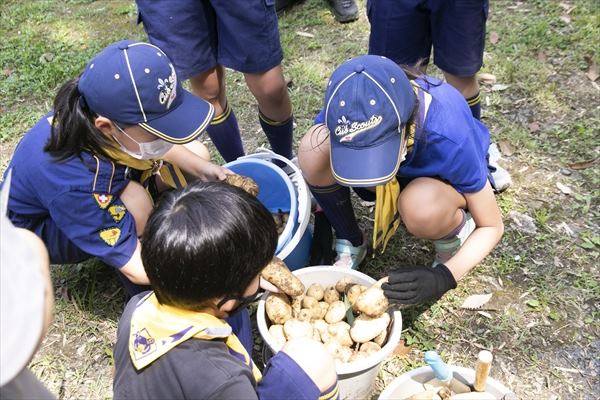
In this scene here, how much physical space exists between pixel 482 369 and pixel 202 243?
2.71 feet

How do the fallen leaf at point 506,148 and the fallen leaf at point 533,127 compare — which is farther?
the fallen leaf at point 533,127

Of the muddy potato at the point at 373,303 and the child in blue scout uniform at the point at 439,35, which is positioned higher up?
the child in blue scout uniform at the point at 439,35

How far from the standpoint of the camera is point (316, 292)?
1939mm

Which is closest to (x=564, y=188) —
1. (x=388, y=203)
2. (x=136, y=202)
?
(x=388, y=203)

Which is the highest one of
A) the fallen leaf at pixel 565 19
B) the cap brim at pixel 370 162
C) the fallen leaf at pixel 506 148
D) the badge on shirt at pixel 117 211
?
the cap brim at pixel 370 162

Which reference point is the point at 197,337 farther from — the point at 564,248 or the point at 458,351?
the point at 564,248

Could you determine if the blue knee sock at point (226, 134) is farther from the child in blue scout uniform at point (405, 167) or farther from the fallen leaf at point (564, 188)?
the fallen leaf at point (564, 188)

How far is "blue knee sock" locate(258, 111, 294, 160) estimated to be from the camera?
249 cm

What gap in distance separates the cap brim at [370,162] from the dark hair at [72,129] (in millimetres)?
707

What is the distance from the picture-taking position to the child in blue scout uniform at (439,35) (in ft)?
7.06

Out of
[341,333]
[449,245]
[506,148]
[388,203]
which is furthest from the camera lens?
[506,148]

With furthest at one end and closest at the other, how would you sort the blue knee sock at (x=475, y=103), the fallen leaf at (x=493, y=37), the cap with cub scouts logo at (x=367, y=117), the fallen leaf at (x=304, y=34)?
1. the fallen leaf at (x=304, y=34)
2. the fallen leaf at (x=493, y=37)
3. the blue knee sock at (x=475, y=103)
4. the cap with cub scouts logo at (x=367, y=117)

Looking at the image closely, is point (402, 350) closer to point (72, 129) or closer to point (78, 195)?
point (78, 195)

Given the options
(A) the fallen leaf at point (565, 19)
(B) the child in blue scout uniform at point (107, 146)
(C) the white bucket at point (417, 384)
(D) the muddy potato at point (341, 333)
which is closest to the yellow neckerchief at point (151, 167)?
(B) the child in blue scout uniform at point (107, 146)
